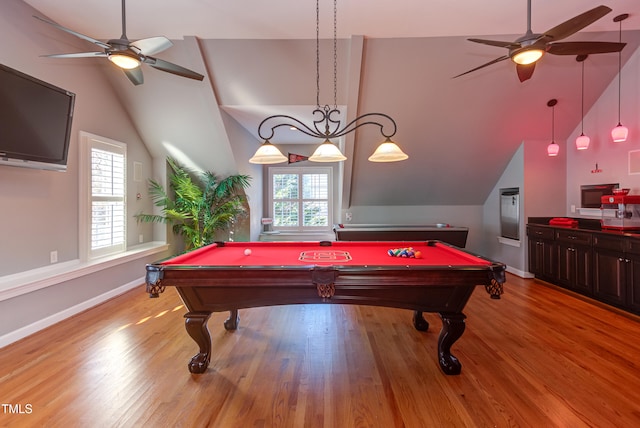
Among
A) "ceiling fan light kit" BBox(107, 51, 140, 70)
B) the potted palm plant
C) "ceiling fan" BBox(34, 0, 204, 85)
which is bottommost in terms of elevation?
the potted palm plant

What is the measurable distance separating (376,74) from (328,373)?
11.6 ft

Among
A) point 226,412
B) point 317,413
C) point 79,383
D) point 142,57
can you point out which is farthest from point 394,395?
point 142,57

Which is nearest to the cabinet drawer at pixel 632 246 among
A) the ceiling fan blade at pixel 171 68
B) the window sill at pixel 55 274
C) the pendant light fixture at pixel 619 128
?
the pendant light fixture at pixel 619 128

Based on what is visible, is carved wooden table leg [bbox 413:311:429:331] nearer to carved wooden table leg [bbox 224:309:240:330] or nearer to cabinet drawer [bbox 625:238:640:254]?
carved wooden table leg [bbox 224:309:240:330]

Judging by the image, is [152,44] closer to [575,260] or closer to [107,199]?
[107,199]

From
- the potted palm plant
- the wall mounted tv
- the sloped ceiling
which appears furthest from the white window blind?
the sloped ceiling

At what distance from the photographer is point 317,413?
6.20 feet

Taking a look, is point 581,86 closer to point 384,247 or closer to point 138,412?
point 384,247

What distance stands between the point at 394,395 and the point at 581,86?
189 inches

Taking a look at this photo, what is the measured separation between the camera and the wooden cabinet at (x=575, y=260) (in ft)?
12.7

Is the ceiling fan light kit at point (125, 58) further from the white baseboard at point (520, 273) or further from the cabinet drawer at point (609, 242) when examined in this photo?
the white baseboard at point (520, 273)

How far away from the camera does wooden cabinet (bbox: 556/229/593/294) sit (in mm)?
3865

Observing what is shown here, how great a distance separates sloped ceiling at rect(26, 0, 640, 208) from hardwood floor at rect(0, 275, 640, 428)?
2.71 m

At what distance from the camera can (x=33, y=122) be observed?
292 centimetres
